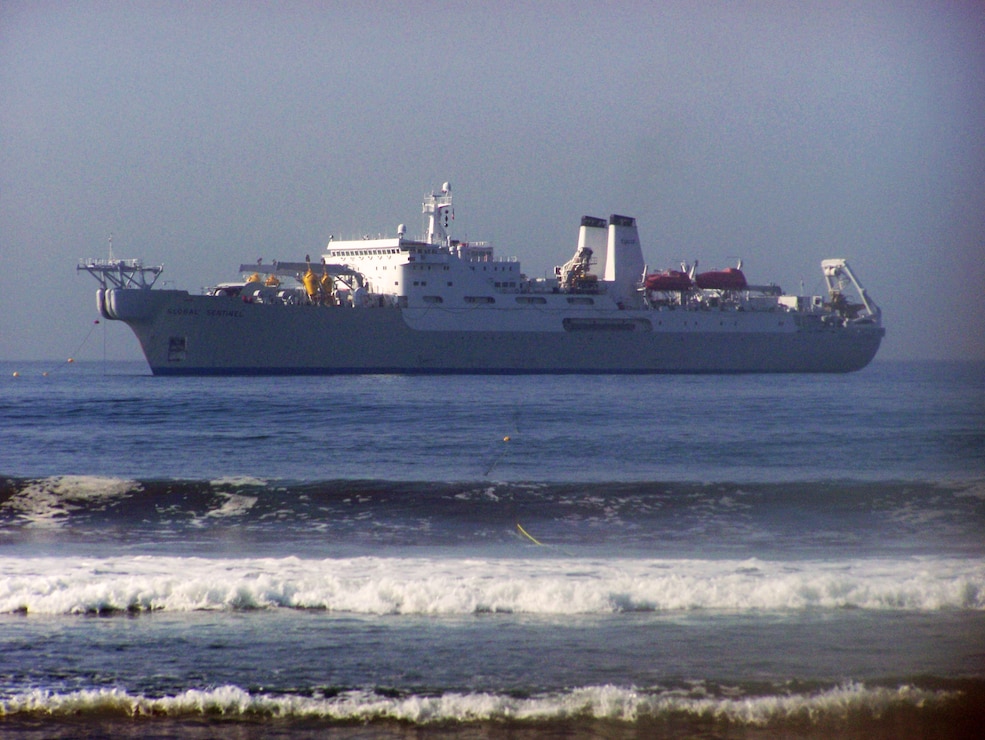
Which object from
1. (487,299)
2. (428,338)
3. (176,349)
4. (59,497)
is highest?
(487,299)

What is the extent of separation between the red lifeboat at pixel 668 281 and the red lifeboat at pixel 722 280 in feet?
4.54

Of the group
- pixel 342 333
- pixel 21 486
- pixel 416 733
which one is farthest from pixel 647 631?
pixel 342 333

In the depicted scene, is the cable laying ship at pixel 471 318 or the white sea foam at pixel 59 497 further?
the cable laying ship at pixel 471 318

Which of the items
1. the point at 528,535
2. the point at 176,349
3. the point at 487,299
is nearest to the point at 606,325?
the point at 487,299

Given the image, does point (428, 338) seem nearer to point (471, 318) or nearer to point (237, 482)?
point (471, 318)

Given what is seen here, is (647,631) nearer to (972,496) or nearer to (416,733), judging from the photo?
(416,733)

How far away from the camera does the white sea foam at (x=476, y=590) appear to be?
23.7 feet

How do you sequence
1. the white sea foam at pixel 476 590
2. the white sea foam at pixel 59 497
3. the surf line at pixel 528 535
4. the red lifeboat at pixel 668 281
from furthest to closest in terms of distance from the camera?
the red lifeboat at pixel 668 281, the white sea foam at pixel 59 497, the surf line at pixel 528 535, the white sea foam at pixel 476 590

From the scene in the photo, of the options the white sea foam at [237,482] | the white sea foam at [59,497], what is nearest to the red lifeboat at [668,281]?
the white sea foam at [237,482]

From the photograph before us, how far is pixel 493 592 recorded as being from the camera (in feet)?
24.3

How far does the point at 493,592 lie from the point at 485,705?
2248 millimetres

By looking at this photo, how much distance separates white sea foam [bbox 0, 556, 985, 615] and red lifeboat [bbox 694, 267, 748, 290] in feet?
171

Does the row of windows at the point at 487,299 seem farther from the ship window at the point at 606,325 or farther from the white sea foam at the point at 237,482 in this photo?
the white sea foam at the point at 237,482

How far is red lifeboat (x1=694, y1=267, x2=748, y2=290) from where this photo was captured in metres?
59.1
